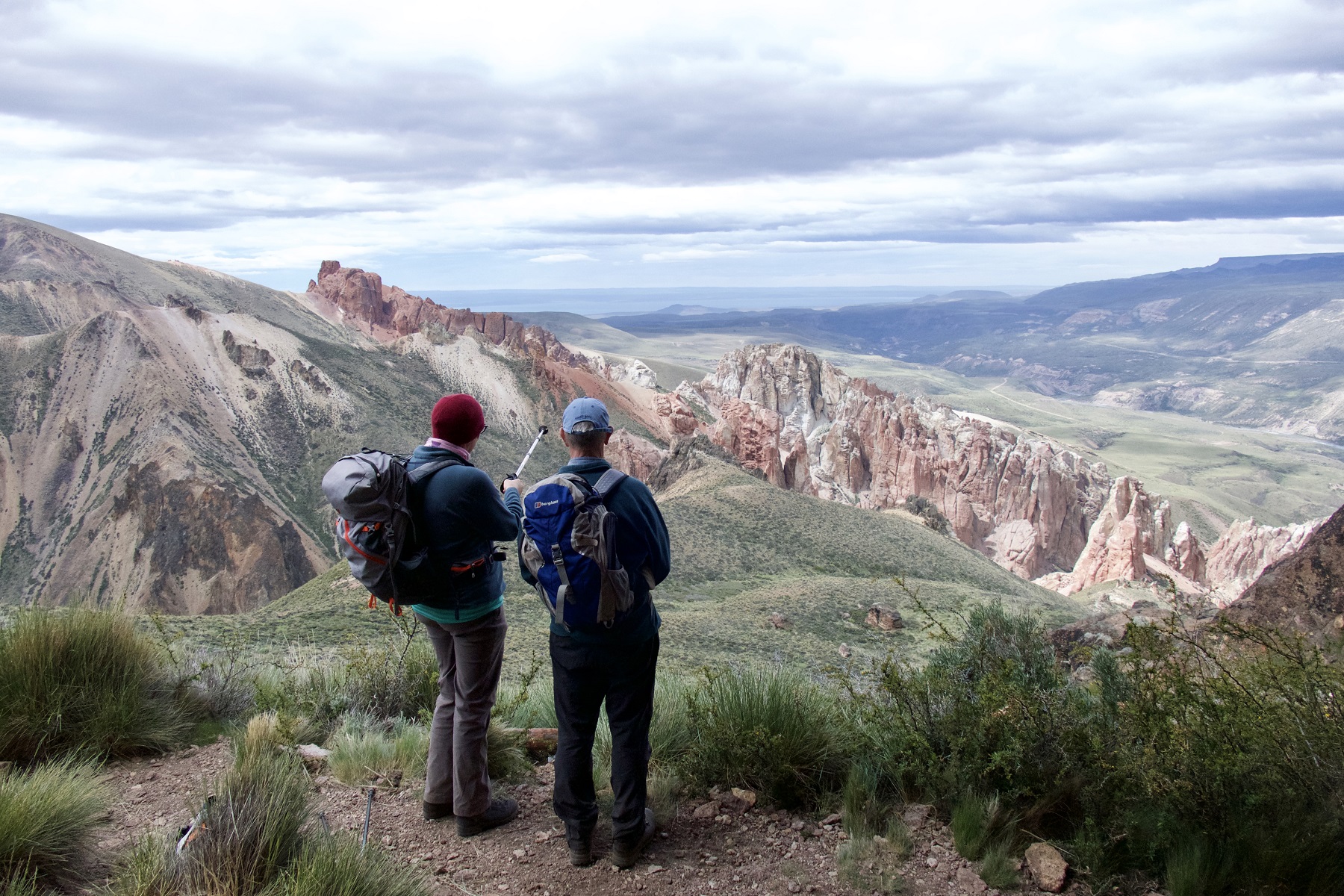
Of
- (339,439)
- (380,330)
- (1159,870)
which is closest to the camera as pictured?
(1159,870)

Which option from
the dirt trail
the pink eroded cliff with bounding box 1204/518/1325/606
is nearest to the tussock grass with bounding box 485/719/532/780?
the dirt trail

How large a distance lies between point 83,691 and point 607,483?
3706mm

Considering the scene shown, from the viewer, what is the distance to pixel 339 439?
50.8 metres

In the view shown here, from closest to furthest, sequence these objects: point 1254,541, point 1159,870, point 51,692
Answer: point 1159,870 → point 51,692 → point 1254,541

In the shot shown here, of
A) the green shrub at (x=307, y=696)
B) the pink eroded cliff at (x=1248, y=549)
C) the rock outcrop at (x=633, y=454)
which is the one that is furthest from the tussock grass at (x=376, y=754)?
the pink eroded cliff at (x=1248, y=549)

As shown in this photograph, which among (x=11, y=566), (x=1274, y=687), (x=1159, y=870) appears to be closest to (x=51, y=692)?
(x=1159, y=870)

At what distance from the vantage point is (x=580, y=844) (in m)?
4.09

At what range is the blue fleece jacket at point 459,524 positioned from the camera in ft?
13.2

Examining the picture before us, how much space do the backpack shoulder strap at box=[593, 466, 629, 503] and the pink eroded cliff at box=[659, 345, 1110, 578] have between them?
50.6 meters

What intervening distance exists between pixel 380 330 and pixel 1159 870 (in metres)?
106

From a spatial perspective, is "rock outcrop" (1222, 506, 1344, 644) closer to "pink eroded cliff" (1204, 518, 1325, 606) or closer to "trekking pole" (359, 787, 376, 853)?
"trekking pole" (359, 787, 376, 853)

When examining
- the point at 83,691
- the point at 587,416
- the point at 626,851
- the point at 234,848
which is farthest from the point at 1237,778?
the point at 83,691

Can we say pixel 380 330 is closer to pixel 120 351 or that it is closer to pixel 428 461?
pixel 120 351

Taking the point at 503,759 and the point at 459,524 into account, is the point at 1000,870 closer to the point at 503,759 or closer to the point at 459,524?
the point at 503,759
